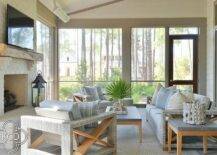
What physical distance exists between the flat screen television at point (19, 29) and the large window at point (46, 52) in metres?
1.02

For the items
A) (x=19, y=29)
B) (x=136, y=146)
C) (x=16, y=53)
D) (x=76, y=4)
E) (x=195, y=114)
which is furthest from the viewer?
(x=76, y=4)

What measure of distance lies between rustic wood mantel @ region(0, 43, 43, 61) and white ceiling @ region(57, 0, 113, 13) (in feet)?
6.19

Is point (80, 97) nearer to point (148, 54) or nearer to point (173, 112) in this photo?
point (173, 112)

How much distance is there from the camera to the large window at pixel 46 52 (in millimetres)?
7898

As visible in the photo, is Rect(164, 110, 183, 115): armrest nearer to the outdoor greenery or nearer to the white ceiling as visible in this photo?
the white ceiling

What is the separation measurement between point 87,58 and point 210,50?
11.8 feet

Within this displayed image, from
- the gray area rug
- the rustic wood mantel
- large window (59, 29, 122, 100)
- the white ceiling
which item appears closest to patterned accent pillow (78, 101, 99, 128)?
the gray area rug

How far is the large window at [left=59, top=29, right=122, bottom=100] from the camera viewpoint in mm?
9656

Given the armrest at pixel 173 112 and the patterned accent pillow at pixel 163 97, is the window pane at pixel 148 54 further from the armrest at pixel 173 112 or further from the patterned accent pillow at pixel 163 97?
the armrest at pixel 173 112

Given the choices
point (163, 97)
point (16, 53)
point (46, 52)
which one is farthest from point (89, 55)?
point (16, 53)

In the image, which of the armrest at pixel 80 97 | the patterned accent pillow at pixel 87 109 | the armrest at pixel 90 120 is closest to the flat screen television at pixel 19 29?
the armrest at pixel 80 97

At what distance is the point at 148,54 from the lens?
31.7 feet

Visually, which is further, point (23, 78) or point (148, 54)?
point (148, 54)

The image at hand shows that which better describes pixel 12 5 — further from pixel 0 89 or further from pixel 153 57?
pixel 153 57
